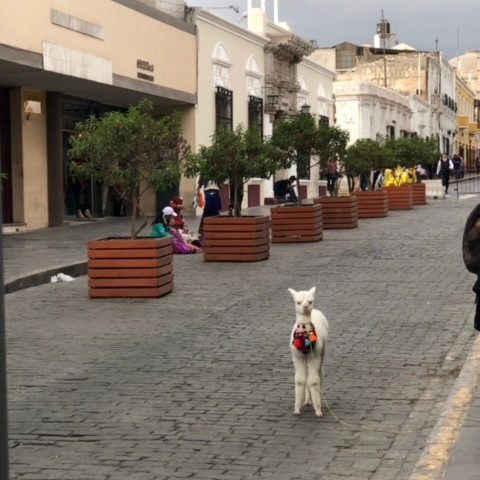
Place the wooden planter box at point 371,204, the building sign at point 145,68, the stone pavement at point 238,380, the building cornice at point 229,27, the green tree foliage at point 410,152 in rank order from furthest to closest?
the green tree foliage at point 410,152
the building cornice at point 229,27
the wooden planter box at point 371,204
the building sign at point 145,68
the stone pavement at point 238,380

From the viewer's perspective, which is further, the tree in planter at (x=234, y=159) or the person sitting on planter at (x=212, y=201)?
the person sitting on planter at (x=212, y=201)

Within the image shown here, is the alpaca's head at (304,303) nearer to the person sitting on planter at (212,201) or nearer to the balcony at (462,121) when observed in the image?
the person sitting on planter at (212,201)

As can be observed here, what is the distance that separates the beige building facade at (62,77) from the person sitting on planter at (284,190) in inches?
274

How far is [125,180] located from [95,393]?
5.74 m

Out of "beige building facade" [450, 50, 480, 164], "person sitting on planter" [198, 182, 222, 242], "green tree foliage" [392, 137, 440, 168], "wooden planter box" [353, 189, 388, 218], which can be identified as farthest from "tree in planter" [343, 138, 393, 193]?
"beige building facade" [450, 50, 480, 164]

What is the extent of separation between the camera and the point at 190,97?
91.0 ft

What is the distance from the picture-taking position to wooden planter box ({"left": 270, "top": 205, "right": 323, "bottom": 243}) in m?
19.5

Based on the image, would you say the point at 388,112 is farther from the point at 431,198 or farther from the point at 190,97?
the point at 190,97

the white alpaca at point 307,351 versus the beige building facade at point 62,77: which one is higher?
the beige building facade at point 62,77

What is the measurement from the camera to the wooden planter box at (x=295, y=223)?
768 inches

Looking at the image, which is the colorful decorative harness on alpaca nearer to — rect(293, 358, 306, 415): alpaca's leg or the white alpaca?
the white alpaca

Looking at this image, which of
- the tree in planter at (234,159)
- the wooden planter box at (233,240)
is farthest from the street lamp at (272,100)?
the wooden planter box at (233,240)

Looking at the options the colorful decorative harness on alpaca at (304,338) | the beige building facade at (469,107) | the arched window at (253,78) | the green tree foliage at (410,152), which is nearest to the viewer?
the colorful decorative harness on alpaca at (304,338)

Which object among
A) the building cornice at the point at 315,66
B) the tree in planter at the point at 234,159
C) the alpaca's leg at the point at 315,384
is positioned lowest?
the alpaca's leg at the point at 315,384
